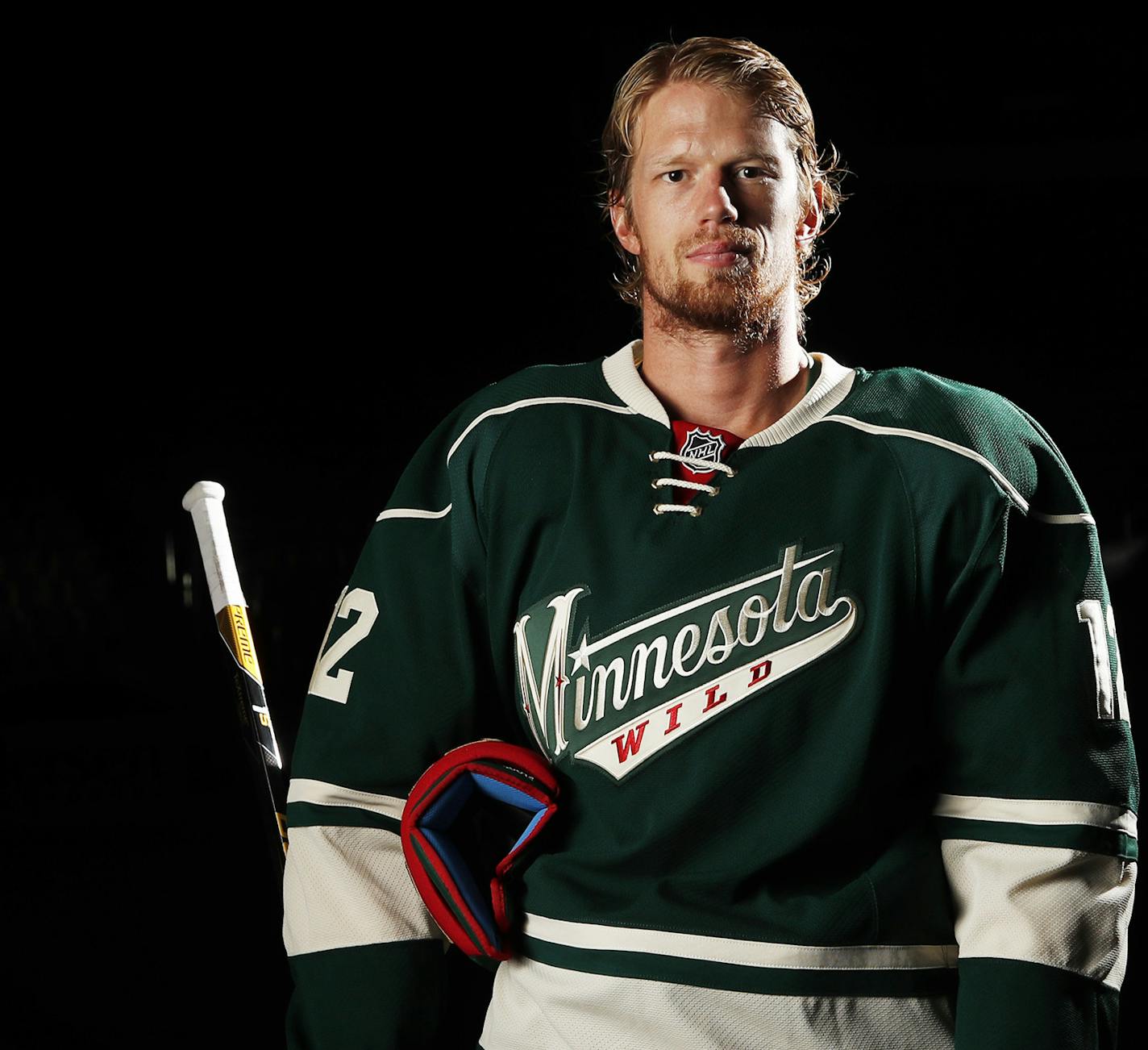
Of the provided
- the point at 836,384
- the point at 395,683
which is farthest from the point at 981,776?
the point at 395,683

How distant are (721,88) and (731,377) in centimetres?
21

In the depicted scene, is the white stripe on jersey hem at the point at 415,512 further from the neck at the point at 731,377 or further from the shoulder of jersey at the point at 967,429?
the shoulder of jersey at the point at 967,429

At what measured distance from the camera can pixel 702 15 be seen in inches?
75.3

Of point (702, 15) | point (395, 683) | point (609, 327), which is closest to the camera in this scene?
point (395, 683)

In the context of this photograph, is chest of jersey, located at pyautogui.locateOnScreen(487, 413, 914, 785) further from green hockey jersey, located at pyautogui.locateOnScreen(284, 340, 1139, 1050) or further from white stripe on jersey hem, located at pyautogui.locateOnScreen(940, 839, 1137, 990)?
white stripe on jersey hem, located at pyautogui.locateOnScreen(940, 839, 1137, 990)

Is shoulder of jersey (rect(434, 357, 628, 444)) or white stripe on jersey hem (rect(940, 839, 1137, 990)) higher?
shoulder of jersey (rect(434, 357, 628, 444))

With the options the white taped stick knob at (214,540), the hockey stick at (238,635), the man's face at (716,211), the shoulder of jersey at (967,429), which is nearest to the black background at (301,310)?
the hockey stick at (238,635)

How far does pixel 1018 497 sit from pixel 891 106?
134 cm

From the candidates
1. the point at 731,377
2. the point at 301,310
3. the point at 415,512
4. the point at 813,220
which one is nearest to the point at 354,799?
the point at 415,512

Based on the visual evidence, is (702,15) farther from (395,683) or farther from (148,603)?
(148,603)

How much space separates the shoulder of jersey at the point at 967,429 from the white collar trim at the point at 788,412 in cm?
1

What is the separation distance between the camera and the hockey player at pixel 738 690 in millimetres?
965

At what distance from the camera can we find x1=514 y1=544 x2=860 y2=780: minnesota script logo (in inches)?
39.0

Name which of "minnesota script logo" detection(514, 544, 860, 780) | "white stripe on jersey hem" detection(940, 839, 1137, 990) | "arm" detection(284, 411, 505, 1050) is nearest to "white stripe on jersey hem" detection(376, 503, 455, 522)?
"arm" detection(284, 411, 505, 1050)
